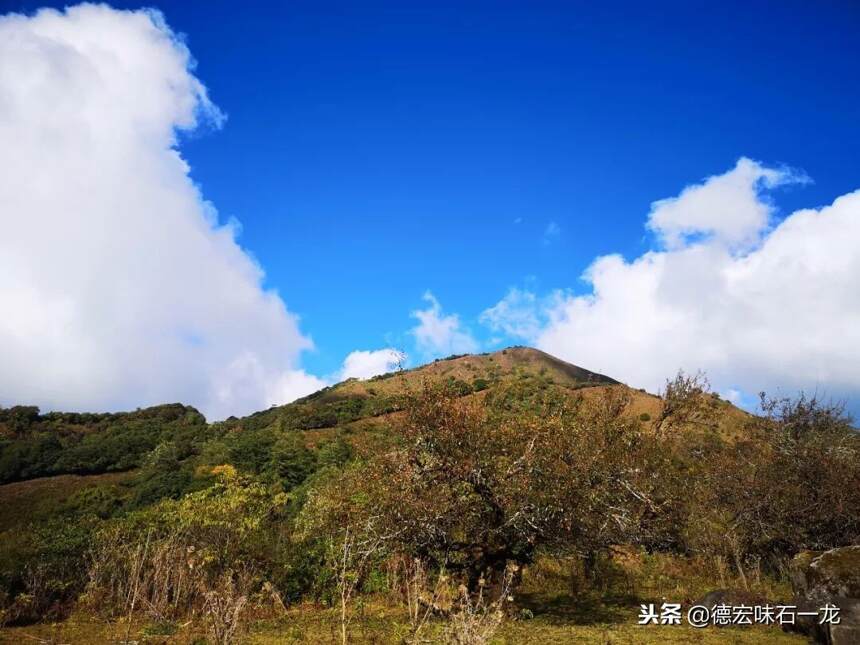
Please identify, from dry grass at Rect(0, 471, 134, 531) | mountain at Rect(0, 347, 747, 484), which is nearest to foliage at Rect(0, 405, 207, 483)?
mountain at Rect(0, 347, 747, 484)

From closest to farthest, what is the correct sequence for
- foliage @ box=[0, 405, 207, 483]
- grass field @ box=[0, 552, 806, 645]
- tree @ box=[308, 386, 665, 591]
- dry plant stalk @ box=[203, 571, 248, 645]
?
dry plant stalk @ box=[203, 571, 248, 645], grass field @ box=[0, 552, 806, 645], tree @ box=[308, 386, 665, 591], foliage @ box=[0, 405, 207, 483]

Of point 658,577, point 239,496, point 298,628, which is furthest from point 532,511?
point 658,577

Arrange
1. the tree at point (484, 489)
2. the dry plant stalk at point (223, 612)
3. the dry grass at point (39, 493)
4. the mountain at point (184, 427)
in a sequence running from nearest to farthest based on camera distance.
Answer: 1. the dry plant stalk at point (223, 612)
2. the tree at point (484, 489)
3. the dry grass at point (39, 493)
4. the mountain at point (184, 427)

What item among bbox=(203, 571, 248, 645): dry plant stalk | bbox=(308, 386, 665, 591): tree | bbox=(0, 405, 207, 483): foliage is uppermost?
bbox=(0, 405, 207, 483): foliage

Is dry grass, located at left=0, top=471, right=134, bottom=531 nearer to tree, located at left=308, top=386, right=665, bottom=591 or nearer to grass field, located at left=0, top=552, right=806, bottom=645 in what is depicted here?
grass field, located at left=0, top=552, right=806, bottom=645

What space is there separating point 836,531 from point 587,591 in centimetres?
1014

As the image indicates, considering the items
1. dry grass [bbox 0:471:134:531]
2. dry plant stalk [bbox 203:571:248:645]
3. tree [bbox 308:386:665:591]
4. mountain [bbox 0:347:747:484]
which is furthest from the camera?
mountain [bbox 0:347:747:484]

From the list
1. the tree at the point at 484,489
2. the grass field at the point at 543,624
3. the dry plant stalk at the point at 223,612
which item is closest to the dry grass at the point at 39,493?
the grass field at the point at 543,624

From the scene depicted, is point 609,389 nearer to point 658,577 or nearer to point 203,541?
point 658,577

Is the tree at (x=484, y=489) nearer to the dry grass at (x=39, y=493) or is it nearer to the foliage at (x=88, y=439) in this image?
the dry grass at (x=39, y=493)

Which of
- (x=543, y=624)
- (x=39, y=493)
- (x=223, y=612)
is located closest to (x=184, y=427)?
(x=39, y=493)

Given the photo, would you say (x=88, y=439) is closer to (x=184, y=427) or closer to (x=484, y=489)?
(x=184, y=427)

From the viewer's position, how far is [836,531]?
19703 millimetres

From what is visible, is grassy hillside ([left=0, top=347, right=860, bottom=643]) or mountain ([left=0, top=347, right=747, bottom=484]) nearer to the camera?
grassy hillside ([left=0, top=347, right=860, bottom=643])
